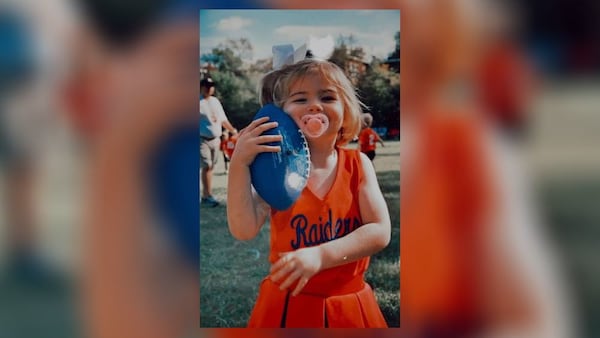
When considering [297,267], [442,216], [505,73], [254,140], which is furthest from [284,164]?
[505,73]

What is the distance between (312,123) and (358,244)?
0.64 feet

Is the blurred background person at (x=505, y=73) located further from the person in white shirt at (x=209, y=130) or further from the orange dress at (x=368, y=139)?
the person in white shirt at (x=209, y=130)

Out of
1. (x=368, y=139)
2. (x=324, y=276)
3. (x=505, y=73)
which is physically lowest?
(x=324, y=276)

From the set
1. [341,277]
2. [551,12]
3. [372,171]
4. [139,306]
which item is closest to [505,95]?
[551,12]

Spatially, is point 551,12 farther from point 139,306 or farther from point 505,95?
point 139,306

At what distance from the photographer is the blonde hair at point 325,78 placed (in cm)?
99

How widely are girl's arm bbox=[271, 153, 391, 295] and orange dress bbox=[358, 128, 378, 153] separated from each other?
0.04ft

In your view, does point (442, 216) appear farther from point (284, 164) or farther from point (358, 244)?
point (284, 164)

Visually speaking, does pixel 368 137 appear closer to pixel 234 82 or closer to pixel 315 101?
pixel 315 101

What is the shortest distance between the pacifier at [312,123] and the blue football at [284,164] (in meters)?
0.01

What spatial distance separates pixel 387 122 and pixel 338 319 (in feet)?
1.04

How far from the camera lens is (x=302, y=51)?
0.99 metres

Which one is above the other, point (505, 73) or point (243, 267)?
point (505, 73)

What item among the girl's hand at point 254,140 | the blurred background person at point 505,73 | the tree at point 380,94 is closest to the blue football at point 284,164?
the girl's hand at point 254,140
